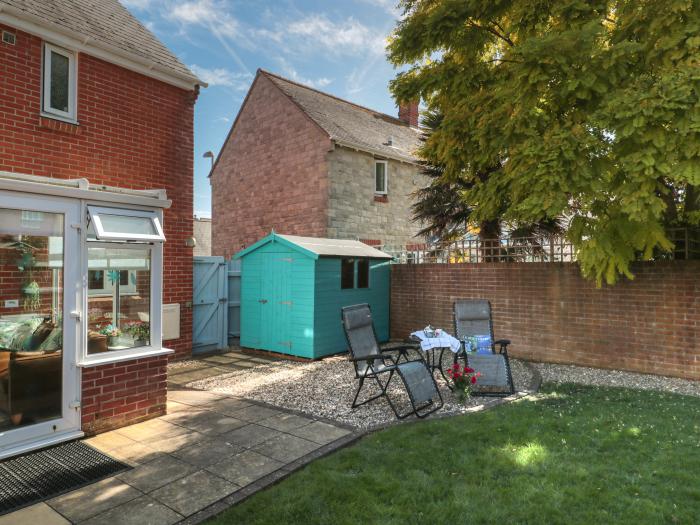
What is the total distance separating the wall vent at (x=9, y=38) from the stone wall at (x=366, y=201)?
27.4ft

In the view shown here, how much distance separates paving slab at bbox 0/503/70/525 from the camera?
2926mm

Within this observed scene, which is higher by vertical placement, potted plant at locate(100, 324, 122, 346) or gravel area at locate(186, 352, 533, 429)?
potted plant at locate(100, 324, 122, 346)

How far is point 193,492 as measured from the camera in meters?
3.31

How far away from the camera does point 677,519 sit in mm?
2854

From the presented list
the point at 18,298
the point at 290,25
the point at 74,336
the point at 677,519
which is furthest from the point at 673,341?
the point at 290,25

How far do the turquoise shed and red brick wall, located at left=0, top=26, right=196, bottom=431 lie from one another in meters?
1.36

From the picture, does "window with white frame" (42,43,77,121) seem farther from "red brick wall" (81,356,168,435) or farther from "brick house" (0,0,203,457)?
"red brick wall" (81,356,168,435)

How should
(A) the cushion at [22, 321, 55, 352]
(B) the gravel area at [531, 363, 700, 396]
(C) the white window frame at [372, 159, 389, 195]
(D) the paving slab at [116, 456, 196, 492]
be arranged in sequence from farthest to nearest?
(C) the white window frame at [372, 159, 389, 195], (B) the gravel area at [531, 363, 700, 396], (A) the cushion at [22, 321, 55, 352], (D) the paving slab at [116, 456, 196, 492]

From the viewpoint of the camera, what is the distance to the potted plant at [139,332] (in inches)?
194

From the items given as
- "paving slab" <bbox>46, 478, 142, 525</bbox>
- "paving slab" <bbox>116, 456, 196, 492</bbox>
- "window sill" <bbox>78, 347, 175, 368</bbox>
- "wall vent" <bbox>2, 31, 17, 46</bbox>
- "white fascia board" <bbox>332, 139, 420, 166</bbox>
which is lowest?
"paving slab" <bbox>46, 478, 142, 525</bbox>

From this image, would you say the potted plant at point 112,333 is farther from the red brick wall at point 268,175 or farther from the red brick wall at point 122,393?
the red brick wall at point 268,175

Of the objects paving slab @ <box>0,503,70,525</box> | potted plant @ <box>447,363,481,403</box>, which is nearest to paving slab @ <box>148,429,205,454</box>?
paving slab @ <box>0,503,70,525</box>

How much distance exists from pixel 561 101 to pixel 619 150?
1217 mm

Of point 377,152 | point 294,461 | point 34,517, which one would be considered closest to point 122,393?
point 34,517
